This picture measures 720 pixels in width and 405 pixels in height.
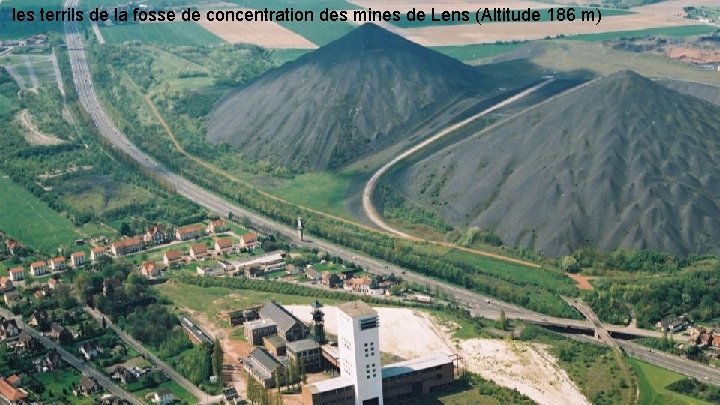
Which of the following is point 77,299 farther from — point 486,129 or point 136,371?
point 486,129

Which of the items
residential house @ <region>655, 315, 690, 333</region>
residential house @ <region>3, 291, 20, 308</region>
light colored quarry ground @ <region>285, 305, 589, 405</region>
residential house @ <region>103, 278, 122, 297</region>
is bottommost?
residential house @ <region>655, 315, 690, 333</region>

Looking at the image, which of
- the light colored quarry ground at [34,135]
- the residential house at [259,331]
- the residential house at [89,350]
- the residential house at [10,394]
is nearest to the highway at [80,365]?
the residential house at [89,350]

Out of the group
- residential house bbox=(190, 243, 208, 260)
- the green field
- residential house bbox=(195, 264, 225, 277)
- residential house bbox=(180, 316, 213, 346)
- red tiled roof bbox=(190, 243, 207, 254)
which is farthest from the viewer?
the green field

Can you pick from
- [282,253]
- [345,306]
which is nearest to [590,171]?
[282,253]

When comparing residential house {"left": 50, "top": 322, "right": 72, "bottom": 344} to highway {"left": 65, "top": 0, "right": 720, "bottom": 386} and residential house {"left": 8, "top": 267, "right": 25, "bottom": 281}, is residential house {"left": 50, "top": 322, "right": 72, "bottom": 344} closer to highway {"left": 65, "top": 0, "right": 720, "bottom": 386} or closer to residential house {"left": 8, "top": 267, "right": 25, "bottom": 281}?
residential house {"left": 8, "top": 267, "right": 25, "bottom": 281}

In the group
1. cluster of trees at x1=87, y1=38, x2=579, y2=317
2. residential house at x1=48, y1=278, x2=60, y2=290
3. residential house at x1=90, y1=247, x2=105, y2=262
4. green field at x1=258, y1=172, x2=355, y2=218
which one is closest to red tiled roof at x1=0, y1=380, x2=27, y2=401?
residential house at x1=48, y1=278, x2=60, y2=290

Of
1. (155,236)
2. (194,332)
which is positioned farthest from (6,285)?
(194,332)
